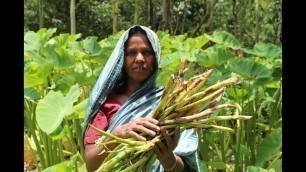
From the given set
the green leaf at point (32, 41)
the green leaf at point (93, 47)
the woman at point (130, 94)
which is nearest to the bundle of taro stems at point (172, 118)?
the woman at point (130, 94)

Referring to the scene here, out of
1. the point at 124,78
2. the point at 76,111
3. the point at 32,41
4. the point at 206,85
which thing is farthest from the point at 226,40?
the point at 124,78

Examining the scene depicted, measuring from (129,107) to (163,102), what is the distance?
0.77 feet

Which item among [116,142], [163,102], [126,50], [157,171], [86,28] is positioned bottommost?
[86,28]

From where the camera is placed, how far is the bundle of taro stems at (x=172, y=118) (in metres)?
1.32

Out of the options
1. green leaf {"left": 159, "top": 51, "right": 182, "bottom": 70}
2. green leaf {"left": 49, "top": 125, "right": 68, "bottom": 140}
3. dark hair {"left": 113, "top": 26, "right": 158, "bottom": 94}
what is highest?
dark hair {"left": 113, "top": 26, "right": 158, "bottom": 94}

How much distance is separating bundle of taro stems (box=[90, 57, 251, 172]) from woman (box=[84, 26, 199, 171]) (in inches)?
5.7

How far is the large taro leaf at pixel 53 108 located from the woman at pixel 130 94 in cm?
60

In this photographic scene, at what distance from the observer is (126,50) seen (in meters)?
1.62

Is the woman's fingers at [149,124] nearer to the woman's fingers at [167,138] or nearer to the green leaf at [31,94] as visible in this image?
the woman's fingers at [167,138]

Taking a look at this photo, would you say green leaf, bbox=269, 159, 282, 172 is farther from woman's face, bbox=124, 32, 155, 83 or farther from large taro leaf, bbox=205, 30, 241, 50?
large taro leaf, bbox=205, 30, 241, 50

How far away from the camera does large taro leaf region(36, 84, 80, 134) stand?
2.18 metres

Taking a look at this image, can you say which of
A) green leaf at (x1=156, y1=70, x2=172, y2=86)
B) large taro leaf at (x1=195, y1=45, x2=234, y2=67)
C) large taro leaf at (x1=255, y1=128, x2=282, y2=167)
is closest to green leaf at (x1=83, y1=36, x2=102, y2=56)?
green leaf at (x1=156, y1=70, x2=172, y2=86)
